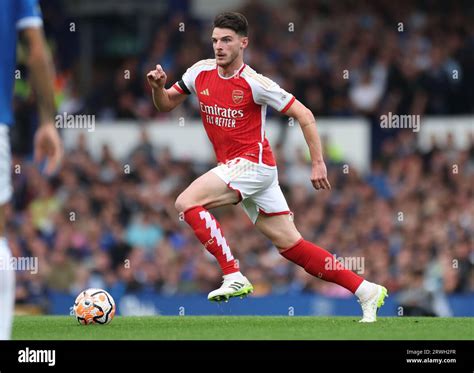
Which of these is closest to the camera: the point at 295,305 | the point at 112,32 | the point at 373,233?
the point at 295,305

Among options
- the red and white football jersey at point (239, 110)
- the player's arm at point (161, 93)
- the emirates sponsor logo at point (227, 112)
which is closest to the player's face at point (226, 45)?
the red and white football jersey at point (239, 110)

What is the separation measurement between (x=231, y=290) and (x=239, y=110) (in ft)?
4.72

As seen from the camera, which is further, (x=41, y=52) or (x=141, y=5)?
(x=141, y=5)

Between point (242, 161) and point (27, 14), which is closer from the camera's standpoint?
point (27, 14)

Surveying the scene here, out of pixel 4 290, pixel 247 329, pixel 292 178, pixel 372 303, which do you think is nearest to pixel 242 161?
pixel 247 329

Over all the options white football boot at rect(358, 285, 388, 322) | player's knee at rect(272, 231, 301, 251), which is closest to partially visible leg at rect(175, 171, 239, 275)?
player's knee at rect(272, 231, 301, 251)

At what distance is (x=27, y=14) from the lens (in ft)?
18.8

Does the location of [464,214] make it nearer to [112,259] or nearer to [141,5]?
[112,259]

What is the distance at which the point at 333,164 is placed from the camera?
17.4 m

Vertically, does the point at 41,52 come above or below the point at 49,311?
above

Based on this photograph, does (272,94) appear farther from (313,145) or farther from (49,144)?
(49,144)

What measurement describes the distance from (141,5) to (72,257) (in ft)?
21.8

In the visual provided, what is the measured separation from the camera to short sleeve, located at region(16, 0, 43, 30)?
5.71 meters
